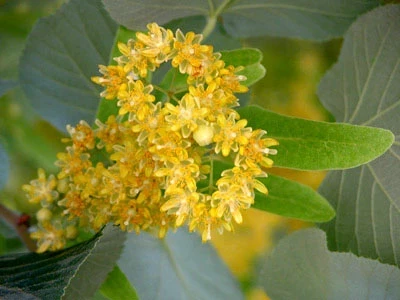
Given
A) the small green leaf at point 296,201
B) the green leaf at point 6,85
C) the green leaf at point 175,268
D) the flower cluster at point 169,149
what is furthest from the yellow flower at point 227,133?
the green leaf at point 6,85

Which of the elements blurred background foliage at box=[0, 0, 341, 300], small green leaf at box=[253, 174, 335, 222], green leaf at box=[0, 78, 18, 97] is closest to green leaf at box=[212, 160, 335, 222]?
small green leaf at box=[253, 174, 335, 222]

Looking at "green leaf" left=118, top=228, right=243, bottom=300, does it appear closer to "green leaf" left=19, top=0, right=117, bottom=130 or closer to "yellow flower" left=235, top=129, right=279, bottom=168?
"green leaf" left=19, top=0, right=117, bottom=130

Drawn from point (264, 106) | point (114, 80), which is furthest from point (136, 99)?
point (264, 106)

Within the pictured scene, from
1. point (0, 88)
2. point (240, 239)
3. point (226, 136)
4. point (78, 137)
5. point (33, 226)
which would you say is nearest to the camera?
point (226, 136)

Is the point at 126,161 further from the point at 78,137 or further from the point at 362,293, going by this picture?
the point at 362,293

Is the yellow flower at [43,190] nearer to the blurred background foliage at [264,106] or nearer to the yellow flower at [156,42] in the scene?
the yellow flower at [156,42]

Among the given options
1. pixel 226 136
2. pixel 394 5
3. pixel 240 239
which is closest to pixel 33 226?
pixel 226 136
